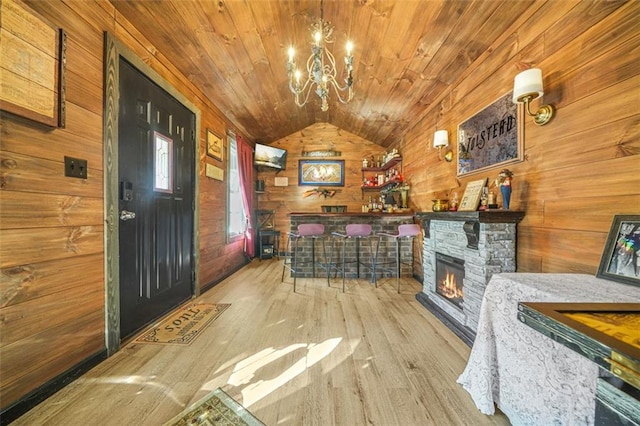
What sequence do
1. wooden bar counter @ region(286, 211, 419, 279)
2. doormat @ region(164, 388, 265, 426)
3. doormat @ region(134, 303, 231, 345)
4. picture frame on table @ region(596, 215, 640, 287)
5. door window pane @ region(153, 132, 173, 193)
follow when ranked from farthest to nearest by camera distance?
wooden bar counter @ region(286, 211, 419, 279) → door window pane @ region(153, 132, 173, 193) → doormat @ region(134, 303, 231, 345) → doormat @ region(164, 388, 265, 426) → picture frame on table @ region(596, 215, 640, 287)

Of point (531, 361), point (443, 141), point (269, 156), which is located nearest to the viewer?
point (531, 361)

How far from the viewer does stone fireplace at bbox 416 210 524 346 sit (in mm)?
1880

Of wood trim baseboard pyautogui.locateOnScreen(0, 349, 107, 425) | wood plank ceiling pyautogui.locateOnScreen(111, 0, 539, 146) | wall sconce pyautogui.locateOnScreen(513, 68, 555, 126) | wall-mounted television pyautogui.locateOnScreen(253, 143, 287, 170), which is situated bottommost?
wood trim baseboard pyautogui.locateOnScreen(0, 349, 107, 425)

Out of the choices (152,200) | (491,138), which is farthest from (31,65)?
(491,138)

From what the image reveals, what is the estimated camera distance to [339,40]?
2.77 metres

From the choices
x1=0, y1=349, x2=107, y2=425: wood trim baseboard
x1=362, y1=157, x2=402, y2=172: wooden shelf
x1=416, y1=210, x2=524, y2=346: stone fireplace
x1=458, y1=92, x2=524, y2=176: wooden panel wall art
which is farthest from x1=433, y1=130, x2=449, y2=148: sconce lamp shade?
x1=0, y1=349, x2=107, y2=425: wood trim baseboard

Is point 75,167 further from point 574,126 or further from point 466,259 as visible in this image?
point 574,126

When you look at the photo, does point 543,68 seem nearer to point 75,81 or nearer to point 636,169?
point 636,169

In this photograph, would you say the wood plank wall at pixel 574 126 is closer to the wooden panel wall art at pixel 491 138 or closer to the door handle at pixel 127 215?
the wooden panel wall art at pixel 491 138

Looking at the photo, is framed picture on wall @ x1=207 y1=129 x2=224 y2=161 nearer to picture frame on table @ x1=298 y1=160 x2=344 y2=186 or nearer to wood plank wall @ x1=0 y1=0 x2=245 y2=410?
wood plank wall @ x1=0 y1=0 x2=245 y2=410

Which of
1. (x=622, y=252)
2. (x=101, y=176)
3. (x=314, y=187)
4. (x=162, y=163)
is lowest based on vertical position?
(x=622, y=252)

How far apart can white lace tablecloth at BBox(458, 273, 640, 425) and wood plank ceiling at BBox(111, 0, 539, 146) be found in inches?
77.7

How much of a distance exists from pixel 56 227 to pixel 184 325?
1293 mm

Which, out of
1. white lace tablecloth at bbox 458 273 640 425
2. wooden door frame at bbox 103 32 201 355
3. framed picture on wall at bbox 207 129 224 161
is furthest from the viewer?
framed picture on wall at bbox 207 129 224 161
